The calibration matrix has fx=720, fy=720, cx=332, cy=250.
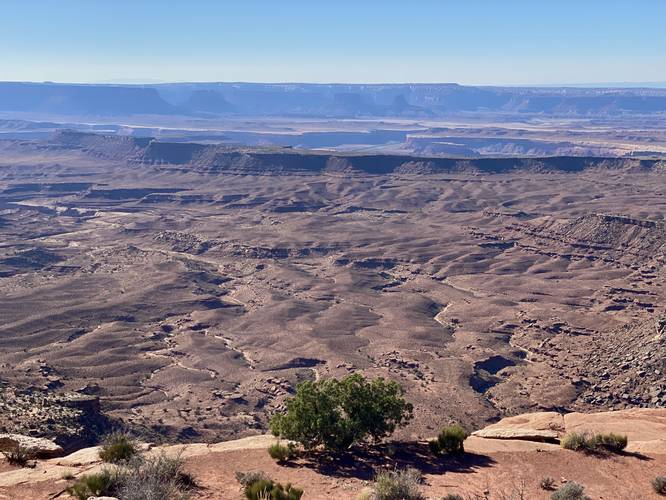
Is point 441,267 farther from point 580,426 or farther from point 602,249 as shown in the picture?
point 580,426

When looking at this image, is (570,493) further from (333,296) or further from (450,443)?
(333,296)

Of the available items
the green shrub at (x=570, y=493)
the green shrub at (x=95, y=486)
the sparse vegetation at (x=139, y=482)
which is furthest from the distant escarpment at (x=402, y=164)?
the green shrub at (x=95, y=486)

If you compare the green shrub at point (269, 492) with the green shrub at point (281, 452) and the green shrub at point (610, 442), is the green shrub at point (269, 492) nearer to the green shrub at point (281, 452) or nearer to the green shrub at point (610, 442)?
the green shrub at point (281, 452)

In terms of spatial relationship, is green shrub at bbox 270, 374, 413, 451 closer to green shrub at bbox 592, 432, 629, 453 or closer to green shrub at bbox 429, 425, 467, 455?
green shrub at bbox 429, 425, 467, 455

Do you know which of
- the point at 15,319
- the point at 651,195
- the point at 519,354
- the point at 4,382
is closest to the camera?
the point at 4,382

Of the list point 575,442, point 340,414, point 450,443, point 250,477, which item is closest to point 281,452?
point 340,414

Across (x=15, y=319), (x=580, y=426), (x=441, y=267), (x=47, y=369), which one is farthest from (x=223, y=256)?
(x=580, y=426)
